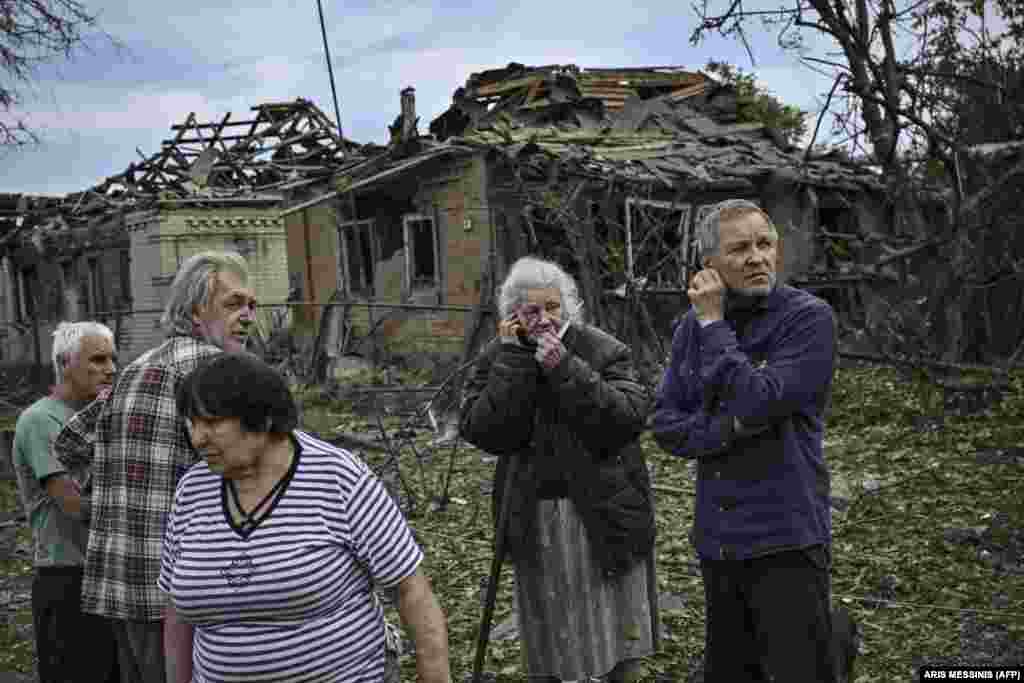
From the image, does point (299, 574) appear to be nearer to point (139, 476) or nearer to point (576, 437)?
point (139, 476)

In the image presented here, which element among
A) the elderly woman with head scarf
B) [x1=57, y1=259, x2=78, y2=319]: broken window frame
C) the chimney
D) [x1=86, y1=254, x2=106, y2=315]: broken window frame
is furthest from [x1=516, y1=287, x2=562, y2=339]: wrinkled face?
[x1=57, y1=259, x2=78, y2=319]: broken window frame

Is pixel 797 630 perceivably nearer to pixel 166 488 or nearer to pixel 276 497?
pixel 276 497

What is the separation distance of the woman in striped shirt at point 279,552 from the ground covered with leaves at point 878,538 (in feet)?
8.47

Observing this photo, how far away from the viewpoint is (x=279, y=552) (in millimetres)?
2461

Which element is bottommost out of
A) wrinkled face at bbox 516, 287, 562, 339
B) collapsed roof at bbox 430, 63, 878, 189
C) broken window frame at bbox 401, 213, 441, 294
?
wrinkled face at bbox 516, 287, 562, 339

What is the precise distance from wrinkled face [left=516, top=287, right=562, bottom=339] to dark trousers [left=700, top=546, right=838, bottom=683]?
3.47ft

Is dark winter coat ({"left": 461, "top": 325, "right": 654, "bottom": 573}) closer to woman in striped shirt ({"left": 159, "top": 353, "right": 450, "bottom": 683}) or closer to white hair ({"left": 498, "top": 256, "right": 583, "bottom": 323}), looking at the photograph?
white hair ({"left": 498, "top": 256, "right": 583, "bottom": 323})

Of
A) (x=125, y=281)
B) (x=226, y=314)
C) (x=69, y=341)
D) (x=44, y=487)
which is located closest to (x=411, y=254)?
(x=125, y=281)

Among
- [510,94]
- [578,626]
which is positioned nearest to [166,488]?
[578,626]

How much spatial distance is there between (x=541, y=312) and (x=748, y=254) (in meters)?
0.87

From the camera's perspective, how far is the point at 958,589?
5.71 m

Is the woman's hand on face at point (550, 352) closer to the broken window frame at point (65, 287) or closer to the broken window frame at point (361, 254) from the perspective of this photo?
the broken window frame at point (361, 254)

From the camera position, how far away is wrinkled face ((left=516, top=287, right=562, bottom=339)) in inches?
150

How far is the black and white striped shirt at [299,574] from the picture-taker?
2467 mm
